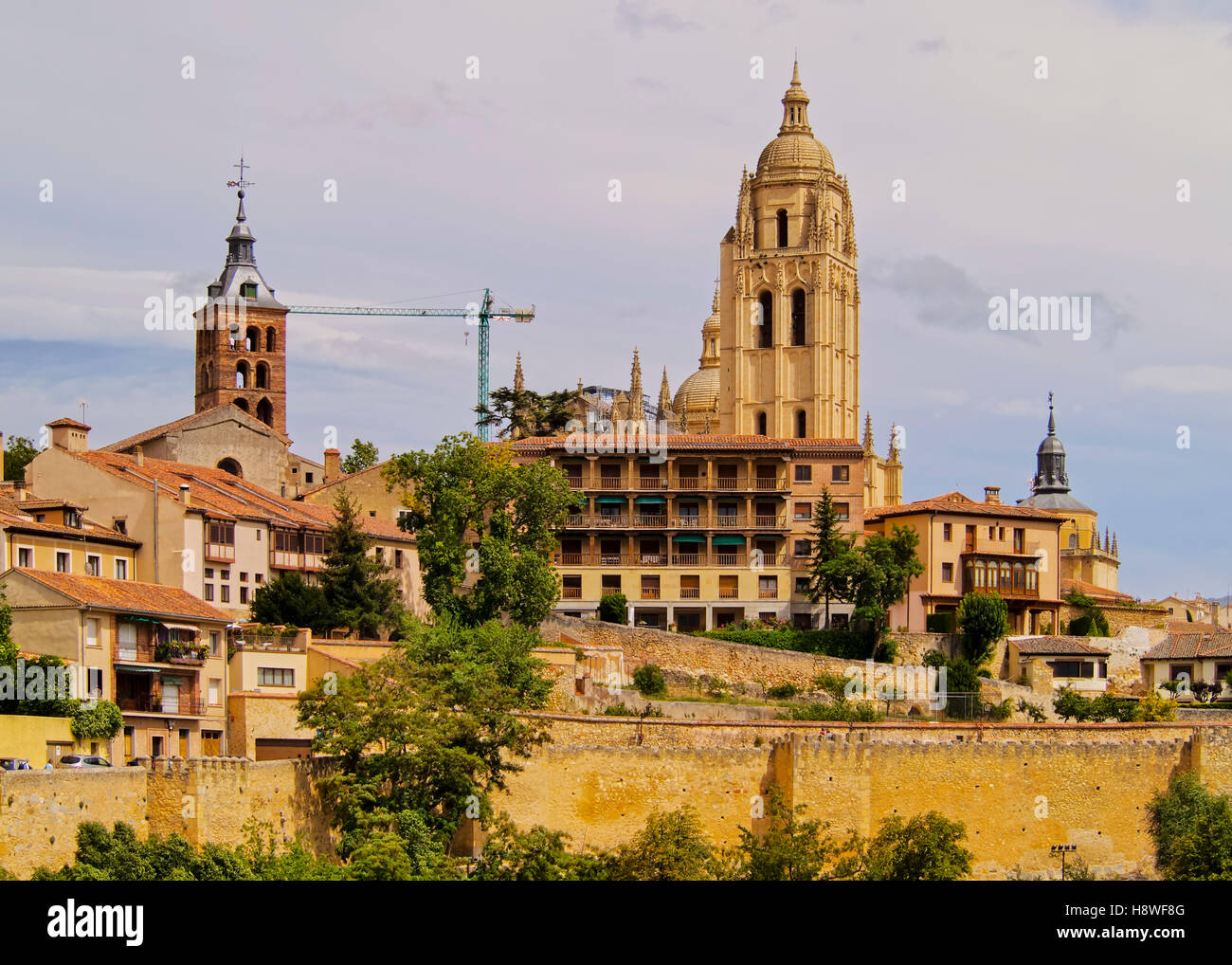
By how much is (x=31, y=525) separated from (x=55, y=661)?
9728 mm

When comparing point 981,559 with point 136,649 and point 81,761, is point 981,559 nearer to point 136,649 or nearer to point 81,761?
point 136,649

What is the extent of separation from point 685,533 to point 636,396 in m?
46.6

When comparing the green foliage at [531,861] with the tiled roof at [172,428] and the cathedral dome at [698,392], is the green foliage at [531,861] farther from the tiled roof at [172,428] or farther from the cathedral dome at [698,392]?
the cathedral dome at [698,392]

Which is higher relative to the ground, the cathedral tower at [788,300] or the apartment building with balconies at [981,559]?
the cathedral tower at [788,300]

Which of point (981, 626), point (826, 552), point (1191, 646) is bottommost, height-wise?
point (1191, 646)

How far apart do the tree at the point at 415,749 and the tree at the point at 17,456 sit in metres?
39.8

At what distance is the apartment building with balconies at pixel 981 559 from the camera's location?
82000 mm

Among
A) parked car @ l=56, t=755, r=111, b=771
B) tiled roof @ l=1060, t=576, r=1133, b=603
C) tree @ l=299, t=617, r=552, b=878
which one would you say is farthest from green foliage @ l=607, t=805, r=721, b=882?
tiled roof @ l=1060, t=576, r=1133, b=603

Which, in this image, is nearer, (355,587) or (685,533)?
(355,587)

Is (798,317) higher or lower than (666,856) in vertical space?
higher

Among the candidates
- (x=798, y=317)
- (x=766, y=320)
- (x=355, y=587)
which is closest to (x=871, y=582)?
(x=355, y=587)

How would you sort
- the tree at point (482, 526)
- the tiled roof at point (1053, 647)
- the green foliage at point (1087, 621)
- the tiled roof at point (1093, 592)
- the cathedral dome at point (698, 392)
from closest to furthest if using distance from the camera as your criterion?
1. the tree at point (482, 526)
2. the tiled roof at point (1053, 647)
3. the green foliage at point (1087, 621)
4. the tiled roof at point (1093, 592)
5. the cathedral dome at point (698, 392)

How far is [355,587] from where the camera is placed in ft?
220

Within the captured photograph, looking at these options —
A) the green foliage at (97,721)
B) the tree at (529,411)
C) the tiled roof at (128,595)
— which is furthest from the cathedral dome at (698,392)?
the green foliage at (97,721)
